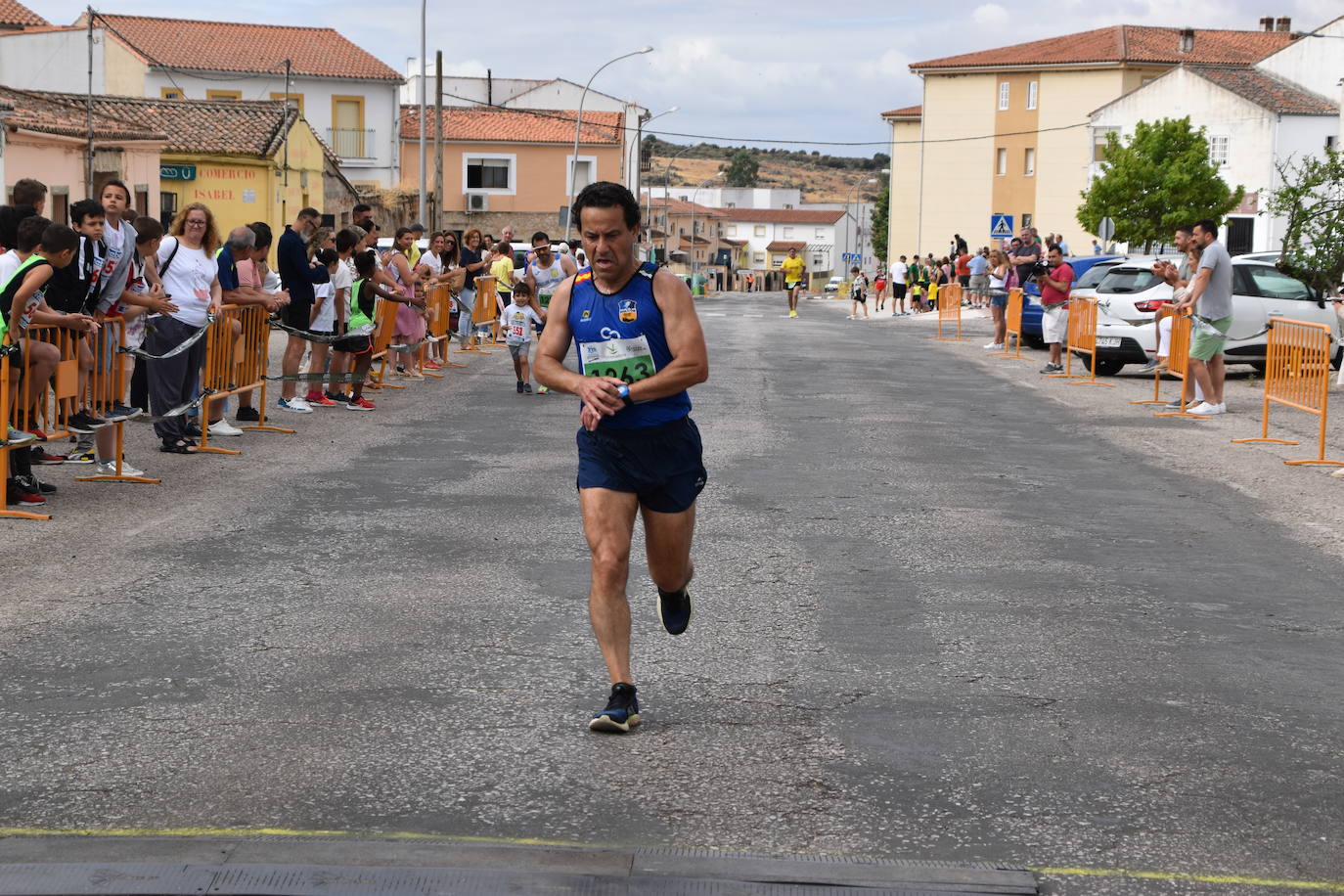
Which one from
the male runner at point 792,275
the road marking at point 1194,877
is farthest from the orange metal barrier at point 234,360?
the male runner at point 792,275

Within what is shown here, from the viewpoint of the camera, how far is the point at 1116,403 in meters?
18.4

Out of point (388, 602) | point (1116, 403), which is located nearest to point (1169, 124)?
point (1116, 403)

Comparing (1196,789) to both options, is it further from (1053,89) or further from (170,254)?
(1053,89)

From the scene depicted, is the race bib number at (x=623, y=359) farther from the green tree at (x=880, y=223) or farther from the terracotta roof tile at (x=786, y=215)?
the terracotta roof tile at (x=786, y=215)

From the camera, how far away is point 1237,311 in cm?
2123

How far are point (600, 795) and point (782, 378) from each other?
16.1 m

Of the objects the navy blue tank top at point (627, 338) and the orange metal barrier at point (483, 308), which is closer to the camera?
the navy blue tank top at point (627, 338)

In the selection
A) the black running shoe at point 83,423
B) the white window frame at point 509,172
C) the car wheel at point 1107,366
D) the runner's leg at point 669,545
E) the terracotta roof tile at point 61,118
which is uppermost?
the white window frame at point 509,172

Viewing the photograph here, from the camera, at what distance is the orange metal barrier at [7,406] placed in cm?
945

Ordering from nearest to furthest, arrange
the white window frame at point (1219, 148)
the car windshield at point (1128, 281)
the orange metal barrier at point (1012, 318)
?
the car windshield at point (1128, 281) < the orange metal barrier at point (1012, 318) < the white window frame at point (1219, 148)

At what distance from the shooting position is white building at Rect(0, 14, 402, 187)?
210ft

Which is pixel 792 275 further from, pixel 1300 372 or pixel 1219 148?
pixel 1300 372

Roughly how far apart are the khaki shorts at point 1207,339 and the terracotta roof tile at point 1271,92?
43764 millimetres

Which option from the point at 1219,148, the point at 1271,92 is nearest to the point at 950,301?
the point at 1219,148
